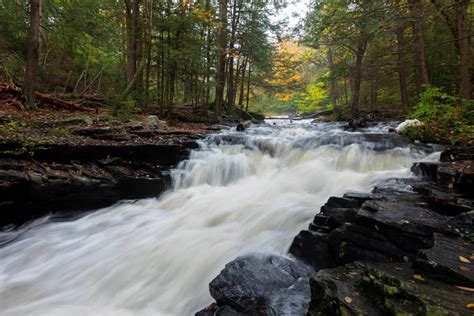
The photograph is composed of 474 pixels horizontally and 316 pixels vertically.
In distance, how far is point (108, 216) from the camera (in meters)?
6.19

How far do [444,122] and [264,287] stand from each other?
716 centimetres

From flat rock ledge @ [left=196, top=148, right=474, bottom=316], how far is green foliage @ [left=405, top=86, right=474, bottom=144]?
279cm

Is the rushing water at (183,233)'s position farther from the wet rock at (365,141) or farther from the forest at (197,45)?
the forest at (197,45)

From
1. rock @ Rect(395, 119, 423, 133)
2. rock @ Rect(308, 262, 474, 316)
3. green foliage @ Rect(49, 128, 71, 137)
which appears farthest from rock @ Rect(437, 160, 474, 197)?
green foliage @ Rect(49, 128, 71, 137)

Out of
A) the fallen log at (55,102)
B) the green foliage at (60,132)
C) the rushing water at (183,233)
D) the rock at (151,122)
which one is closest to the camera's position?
the rushing water at (183,233)

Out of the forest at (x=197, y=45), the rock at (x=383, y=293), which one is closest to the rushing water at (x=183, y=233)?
the rock at (x=383, y=293)

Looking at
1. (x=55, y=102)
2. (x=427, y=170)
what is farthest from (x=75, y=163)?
(x=427, y=170)

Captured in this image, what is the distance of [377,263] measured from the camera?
9.35 ft

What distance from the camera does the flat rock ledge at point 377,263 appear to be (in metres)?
2.19

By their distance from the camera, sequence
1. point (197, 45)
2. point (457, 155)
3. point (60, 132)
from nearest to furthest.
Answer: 1. point (457, 155)
2. point (60, 132)
3. point (197, 45)

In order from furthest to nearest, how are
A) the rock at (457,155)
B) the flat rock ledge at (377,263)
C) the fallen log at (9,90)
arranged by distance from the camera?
the fallen log at (9,90) → the rock at (457,155) → the flat rock ledge at (377,263)

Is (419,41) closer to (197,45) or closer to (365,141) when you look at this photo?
(365,141)

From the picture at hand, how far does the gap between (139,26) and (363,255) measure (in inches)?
471

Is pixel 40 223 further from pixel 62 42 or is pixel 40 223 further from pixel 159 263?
pixel 62 42
